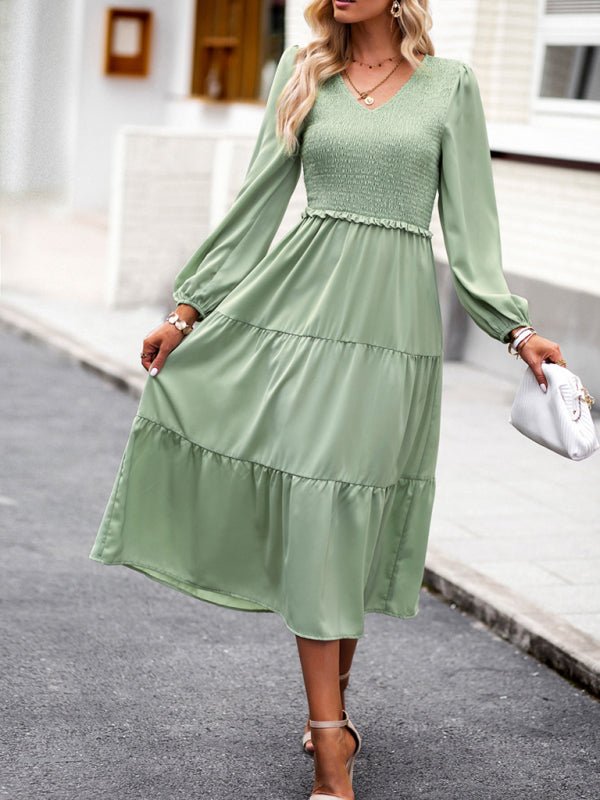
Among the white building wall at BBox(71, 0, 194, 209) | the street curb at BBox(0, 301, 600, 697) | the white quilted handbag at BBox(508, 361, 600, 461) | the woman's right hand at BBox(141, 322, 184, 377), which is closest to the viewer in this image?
the white quilted handbag at BBox(508, 361, 600, 461)

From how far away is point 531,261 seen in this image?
9.52m

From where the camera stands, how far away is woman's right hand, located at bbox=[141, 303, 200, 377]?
3.61 meters

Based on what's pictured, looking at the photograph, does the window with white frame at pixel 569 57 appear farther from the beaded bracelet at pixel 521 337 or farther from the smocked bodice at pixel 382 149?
the beaded bracelet at pixel 521 337

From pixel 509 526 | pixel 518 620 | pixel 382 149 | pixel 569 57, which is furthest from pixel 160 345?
pixel 569 57

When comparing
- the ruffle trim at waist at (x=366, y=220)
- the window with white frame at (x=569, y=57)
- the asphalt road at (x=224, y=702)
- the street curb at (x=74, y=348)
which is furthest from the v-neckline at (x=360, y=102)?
the window with white frame at (x=569, y=57)

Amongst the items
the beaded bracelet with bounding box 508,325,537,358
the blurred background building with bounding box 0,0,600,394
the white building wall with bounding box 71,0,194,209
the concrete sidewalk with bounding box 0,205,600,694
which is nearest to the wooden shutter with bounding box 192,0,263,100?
the blurred background building with bounding box 0,0,600,394

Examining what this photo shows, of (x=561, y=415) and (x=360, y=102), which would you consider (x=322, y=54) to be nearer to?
(x=360, y=102)

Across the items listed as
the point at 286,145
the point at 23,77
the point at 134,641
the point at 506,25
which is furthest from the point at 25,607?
the point at 23,77

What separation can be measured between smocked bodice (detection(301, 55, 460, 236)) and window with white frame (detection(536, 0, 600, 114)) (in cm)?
631

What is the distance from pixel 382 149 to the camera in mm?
3426

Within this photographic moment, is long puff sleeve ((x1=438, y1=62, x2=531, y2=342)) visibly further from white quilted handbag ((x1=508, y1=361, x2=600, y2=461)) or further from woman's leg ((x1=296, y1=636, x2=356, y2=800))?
woman's leg ((x1=296, y1=636, x2=356, y2=800))

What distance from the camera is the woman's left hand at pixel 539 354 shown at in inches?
133

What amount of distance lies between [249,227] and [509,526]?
3003 millimetres

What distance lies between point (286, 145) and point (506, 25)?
22.1ft
